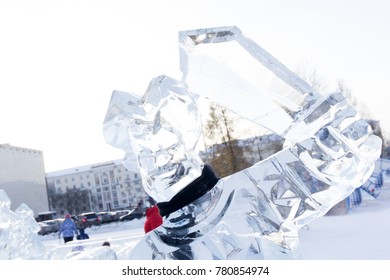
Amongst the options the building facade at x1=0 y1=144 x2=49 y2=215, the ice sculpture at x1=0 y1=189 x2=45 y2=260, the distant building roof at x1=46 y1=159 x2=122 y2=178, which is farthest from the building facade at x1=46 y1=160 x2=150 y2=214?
the ice sculpture at x1=0 y1=189 x2=45 y2=260

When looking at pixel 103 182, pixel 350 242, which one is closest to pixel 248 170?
pixel 350 242

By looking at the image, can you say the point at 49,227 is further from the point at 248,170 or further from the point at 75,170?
the point at 75,170

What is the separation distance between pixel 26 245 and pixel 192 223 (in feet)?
3.90

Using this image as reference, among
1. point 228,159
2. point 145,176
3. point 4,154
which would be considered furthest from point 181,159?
point 4,154

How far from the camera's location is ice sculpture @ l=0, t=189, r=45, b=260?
1879 millimetres

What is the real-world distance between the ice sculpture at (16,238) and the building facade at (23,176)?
20849 mm

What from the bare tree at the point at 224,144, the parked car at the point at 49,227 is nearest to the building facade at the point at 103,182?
the parked car at the point at 49,227

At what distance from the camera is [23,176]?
25.2 meters

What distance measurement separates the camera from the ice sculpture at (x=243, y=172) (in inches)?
40.4

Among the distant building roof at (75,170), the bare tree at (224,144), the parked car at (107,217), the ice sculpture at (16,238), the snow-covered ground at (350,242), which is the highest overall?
the distant building roof at (75,170)

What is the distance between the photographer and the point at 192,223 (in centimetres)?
109

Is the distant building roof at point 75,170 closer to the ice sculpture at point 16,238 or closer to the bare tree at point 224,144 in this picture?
the bare tree at point 224,144

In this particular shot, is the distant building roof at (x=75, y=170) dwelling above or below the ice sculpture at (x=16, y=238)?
above
